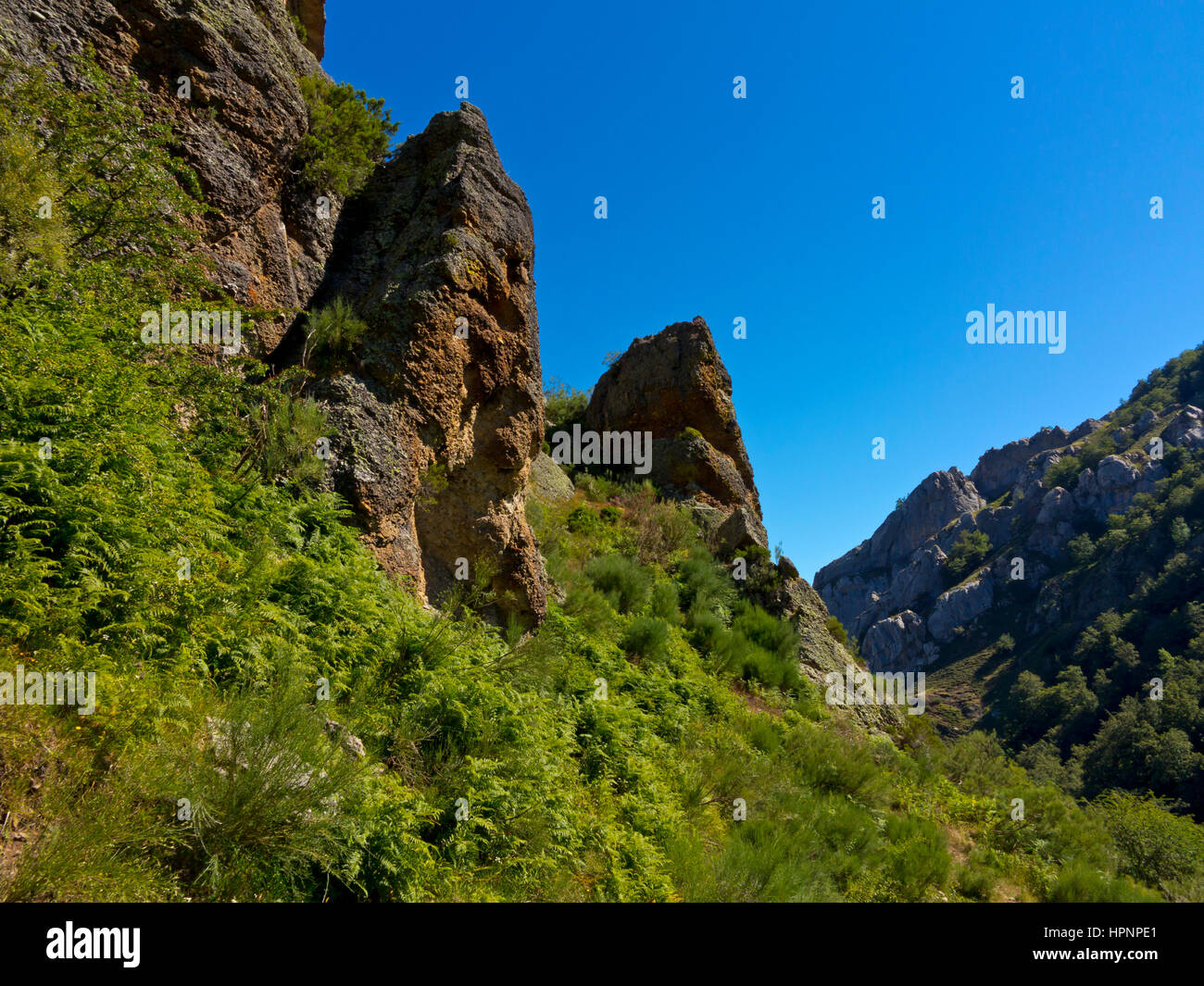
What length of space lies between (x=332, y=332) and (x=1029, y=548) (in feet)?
368

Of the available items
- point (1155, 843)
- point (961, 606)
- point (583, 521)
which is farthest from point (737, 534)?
point (961, 606)

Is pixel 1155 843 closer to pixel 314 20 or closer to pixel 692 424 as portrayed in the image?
pixel 692 424

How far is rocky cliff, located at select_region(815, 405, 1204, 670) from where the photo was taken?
82.1 m

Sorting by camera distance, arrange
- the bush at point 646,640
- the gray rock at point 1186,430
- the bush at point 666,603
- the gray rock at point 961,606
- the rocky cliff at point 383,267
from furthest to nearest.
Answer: the gray rock at point 961,606 < the gray rock at point 1186,430 < the bush at point 666,603 < the bush at point 646,640 < the rocky cliff at point 383,267

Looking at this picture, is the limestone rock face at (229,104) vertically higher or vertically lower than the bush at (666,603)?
higher

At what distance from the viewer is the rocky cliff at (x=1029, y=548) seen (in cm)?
8212

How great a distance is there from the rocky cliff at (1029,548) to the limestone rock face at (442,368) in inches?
2981

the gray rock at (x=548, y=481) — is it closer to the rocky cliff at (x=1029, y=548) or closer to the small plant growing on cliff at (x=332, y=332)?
the small plant growing on cliff at (x=332, y=332)

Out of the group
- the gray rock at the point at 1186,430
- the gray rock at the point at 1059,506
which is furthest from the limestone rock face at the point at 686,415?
the gray rock at the point at 1186,430

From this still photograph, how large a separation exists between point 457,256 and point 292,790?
6.55 m

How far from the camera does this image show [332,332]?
6602 mm

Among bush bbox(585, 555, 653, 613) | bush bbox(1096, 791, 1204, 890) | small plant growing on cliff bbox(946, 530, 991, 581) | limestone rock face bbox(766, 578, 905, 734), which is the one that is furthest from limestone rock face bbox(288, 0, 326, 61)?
small plant growing on cliff bbox(946, 530, 991, 581)
